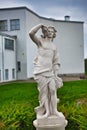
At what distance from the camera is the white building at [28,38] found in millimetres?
46531

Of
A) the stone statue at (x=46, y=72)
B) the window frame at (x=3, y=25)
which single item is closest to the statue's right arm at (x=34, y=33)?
the stone statue at (x=46, y=72)

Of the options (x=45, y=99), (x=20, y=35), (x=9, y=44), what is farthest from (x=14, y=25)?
(x=45, y=99)

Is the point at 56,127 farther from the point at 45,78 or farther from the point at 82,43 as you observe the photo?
the point at 82,43

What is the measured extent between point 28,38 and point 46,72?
40.5 m

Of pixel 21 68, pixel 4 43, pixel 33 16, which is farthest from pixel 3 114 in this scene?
pixel 33 16

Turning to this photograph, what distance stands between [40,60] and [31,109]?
8.18 feet

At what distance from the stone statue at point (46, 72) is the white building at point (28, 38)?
36.2 metres

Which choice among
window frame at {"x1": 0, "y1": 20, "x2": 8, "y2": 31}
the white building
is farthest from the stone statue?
window frame at {"x1": 0, "y1": 20, "x2": 8, "y2": 31}

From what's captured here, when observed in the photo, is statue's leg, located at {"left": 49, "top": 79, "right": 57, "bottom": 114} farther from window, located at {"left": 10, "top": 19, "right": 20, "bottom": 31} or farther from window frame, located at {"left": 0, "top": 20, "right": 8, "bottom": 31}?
window frame, located at {"left": 0, "top": 20, "right": 8, "bottom": 31}

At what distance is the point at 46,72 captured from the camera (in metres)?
7.43

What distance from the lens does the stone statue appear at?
744 cm

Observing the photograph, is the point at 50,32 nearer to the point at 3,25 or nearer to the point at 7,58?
the point at 7,58

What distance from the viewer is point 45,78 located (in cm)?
744

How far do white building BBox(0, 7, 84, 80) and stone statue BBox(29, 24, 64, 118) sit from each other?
3620 cm
